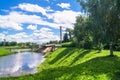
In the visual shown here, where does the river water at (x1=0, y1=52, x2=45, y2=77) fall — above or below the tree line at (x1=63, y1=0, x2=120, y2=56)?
below

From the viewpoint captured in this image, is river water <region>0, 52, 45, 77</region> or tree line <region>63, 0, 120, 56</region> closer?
tree line <region>63, 0, 120, 56</region>

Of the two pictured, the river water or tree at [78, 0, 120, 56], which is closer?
tree at [78, 0, 120, 56]

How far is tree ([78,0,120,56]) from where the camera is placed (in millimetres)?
39906

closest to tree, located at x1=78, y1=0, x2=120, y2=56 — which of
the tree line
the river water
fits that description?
the tree line

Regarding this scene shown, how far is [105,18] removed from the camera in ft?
133

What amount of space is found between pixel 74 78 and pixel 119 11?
1998cm

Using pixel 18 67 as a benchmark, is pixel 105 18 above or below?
above

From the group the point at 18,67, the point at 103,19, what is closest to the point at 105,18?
the point at 103,19

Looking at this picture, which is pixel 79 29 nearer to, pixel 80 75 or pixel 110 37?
pixel 110 37

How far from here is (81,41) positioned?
74.9m

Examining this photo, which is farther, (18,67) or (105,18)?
(18,67)

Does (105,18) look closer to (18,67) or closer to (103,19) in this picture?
(103,19)

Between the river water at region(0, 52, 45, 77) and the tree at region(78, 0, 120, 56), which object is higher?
the tree at region(78, 0, 120, 56)

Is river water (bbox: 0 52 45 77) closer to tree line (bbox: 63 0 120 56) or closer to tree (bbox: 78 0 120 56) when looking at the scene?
tree line (bbox: 63 0 120 56)
